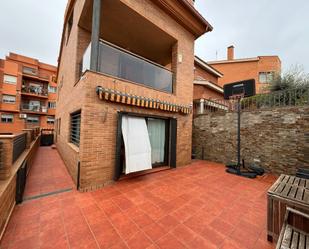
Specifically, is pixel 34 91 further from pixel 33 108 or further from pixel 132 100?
pixel 132 100

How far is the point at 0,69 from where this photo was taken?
711 inches

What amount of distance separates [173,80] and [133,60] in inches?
82.9

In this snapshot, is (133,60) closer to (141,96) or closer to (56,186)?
(141,96)

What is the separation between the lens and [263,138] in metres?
5.58

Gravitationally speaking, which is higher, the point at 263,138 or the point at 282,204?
the point at 263,138

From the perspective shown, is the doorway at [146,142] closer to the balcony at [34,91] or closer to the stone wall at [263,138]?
the stone wall at [263,138]

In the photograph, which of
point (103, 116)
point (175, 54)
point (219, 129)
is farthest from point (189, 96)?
point (103, 116)

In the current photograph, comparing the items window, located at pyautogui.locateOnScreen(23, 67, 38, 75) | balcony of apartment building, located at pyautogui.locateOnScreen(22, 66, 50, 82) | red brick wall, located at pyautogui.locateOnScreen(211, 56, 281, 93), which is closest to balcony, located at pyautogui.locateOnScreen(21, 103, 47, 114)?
balcony of apartment building, located at pyautogui.locateOnScreen(22, 66, 50, 82)

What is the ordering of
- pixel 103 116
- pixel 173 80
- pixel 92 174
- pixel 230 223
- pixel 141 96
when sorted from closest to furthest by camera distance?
1. pixel 230 223
2. pixel 92 174
3. pixel 103 116
4. pixel 141 96
5. pixel 173 80

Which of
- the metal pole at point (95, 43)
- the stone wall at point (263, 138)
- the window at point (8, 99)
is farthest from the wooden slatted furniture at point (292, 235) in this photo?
the window at point (8, 99)

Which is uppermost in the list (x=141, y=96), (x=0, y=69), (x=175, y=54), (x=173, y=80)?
(x=0, y=69)

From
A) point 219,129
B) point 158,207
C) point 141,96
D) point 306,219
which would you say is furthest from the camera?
point 219,129

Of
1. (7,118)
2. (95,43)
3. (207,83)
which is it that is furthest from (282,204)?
(7,118)

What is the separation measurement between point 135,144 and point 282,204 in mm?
3508
